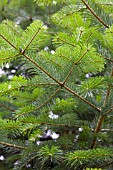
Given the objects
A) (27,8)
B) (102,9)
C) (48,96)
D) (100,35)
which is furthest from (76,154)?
(27,8)

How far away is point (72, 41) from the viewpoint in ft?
4.09

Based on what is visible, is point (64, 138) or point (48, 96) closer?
point (48, 96)

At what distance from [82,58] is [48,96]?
0.30 m

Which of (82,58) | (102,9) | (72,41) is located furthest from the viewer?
(102,9)

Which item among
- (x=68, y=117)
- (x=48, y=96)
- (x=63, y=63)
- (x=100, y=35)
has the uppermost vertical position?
(x=100, y=35)

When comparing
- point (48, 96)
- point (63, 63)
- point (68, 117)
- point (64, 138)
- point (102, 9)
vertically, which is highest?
point (102, 9)

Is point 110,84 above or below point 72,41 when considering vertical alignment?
below

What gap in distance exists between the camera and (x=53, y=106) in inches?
56.8

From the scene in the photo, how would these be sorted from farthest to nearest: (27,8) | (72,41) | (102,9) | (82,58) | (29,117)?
(27,8) < (102,9) < (29,117) < (72,41) < (82,58)

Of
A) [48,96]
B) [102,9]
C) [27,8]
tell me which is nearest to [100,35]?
[102,9]

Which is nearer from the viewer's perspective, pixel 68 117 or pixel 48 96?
pixel 48 96

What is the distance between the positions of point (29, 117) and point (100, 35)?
0.54 m

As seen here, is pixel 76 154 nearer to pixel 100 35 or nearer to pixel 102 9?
pixel 100 35

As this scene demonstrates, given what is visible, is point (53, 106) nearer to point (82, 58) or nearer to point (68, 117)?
point (68, 117)
